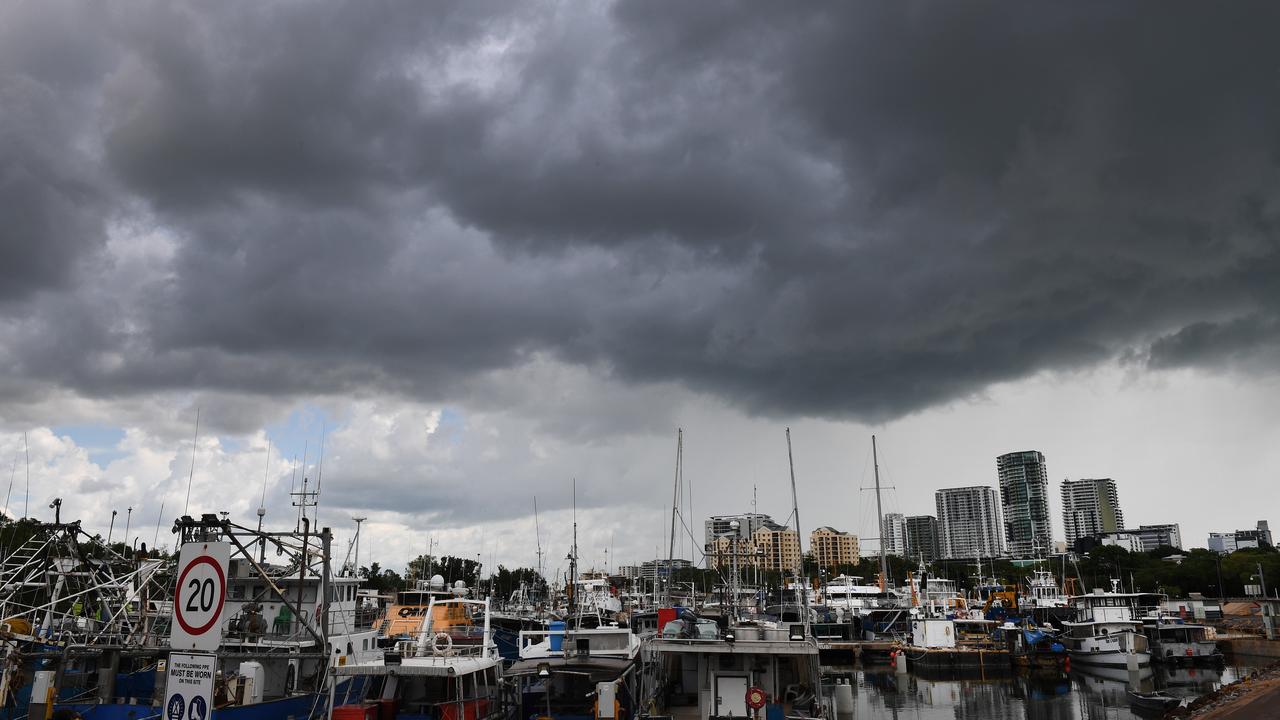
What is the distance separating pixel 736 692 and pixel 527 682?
969cm

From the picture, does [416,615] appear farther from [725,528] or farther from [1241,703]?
[725,528]

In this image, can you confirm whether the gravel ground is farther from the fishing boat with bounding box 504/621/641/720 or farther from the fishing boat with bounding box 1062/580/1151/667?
the fishing boat with bounding box 504/621/641/720

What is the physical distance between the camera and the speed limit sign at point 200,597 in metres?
12.6

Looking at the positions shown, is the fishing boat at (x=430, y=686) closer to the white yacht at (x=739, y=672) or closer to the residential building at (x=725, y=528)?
the white yacht at (x=739, y=672)

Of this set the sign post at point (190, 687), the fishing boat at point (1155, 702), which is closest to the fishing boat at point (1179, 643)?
the fishing boat at point (1155, 702)

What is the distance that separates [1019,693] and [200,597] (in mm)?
55164

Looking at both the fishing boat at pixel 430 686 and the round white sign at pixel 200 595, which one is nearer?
the round white sign at pixel 200 595

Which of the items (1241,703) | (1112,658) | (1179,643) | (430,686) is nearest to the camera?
(430,686)

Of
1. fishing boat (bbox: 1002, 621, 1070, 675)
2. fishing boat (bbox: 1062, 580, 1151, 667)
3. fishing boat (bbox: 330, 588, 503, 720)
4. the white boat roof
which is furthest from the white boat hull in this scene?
the white boat roof

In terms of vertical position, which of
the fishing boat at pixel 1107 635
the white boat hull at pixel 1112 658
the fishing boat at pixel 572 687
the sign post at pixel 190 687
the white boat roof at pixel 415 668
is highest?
the sign post at pixel 190 687

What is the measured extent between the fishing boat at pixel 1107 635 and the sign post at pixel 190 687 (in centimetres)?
6872

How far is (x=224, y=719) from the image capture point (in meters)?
24.2

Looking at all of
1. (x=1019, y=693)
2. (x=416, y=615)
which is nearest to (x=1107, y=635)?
(x=1019, y=693)

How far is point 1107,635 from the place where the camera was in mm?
65188
